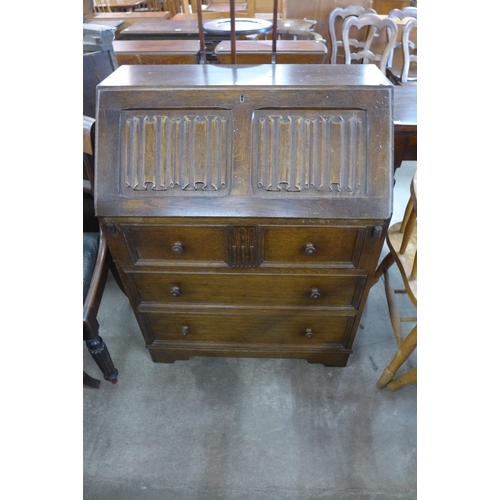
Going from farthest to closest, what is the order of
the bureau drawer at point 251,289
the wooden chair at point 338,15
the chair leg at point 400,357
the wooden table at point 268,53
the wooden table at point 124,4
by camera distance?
the wooden table at point 124,4 → the wooden chair at point 338,15 → the wooden table at point 268,53 → the chair leg at point 400,357 → the bureau drawer at point 251,289

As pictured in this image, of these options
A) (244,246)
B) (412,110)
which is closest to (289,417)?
(244,246)

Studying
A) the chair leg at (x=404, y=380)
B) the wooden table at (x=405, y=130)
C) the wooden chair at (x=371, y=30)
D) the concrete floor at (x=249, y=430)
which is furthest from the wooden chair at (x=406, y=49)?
the chair leg at (x=404, y=380)

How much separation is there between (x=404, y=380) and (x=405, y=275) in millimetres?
489

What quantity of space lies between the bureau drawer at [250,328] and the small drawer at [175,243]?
0.35 m

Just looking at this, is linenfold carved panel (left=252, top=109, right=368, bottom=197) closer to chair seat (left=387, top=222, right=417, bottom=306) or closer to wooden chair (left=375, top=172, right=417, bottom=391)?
wooden chair (left=375, top=172, right=417, bottom=391)

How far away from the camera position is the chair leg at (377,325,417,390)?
1530 mm

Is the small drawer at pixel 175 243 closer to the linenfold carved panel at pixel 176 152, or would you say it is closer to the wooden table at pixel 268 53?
the linenfold carved panel at pixel 176 152

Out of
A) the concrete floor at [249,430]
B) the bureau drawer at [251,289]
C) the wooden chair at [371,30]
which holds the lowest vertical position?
the concrete floor at [249,430]

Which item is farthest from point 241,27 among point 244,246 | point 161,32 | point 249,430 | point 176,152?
point 249,430

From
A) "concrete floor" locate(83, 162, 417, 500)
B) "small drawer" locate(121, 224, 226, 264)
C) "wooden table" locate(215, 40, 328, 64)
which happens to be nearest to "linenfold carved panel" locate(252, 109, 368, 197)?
"small drawer" locate(121, 224, 226, 264)

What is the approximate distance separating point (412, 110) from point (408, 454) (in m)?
1.78

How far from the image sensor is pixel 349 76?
1.29 metres

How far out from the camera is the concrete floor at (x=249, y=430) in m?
1.51

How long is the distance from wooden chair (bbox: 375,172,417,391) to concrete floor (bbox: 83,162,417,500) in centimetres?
16
